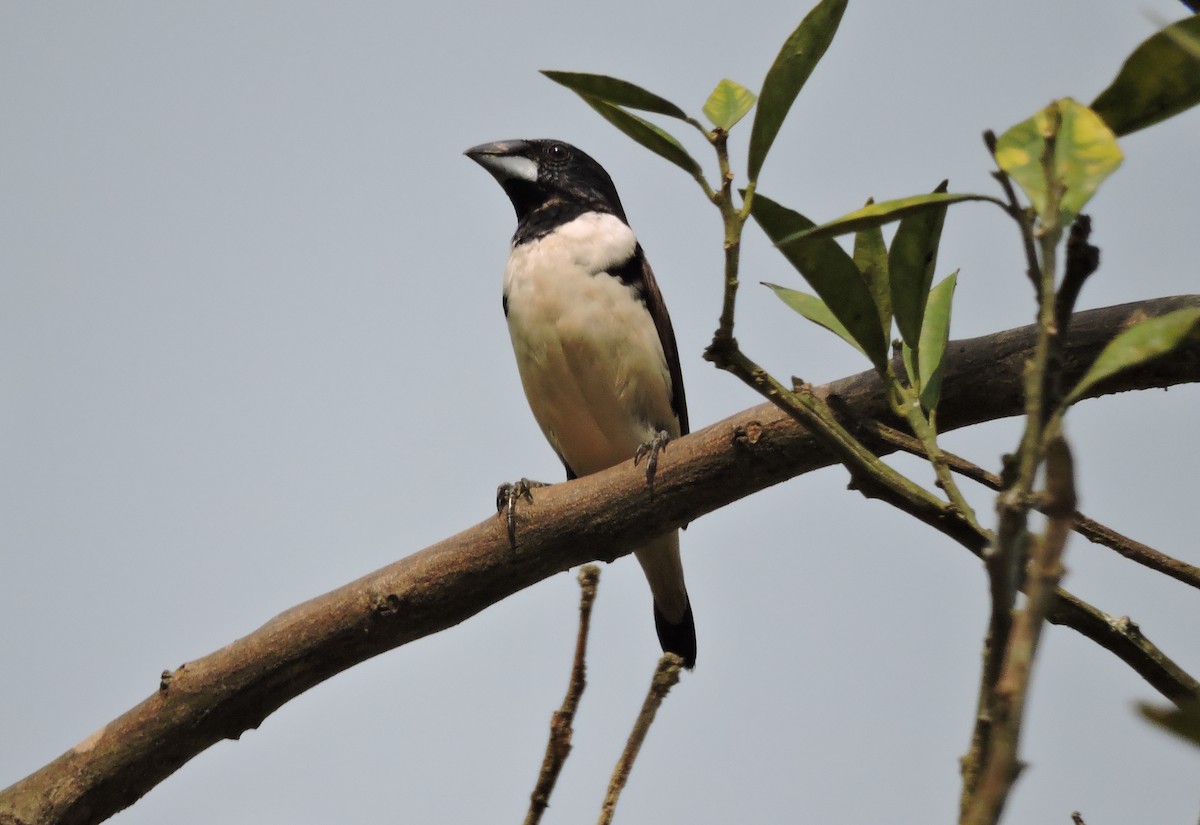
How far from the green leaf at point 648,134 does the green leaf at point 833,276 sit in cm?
11

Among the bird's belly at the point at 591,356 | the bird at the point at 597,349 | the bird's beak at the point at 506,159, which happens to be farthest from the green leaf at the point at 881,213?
the bird's beak at the point at 506,159

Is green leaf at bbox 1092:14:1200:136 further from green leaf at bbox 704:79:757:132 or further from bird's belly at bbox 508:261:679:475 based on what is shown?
bird's belly at bbox 508:261:679:475

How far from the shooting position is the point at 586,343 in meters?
4.98

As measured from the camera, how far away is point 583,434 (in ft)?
17.6

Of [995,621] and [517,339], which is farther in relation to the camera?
[517,339]

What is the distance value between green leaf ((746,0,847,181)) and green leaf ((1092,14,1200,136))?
0.46m

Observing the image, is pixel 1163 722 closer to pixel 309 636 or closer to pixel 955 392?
pixel 955 392

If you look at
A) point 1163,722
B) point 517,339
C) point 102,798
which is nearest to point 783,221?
point 1163,722

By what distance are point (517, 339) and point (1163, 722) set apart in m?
4.47

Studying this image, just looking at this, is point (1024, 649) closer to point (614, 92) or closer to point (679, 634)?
point (614, 92)

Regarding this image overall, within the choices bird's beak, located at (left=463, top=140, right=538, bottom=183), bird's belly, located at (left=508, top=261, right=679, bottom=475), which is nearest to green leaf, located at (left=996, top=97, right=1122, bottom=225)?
Answer: bird's belly, located at (left=508, top=261, right=679, bottom=475)

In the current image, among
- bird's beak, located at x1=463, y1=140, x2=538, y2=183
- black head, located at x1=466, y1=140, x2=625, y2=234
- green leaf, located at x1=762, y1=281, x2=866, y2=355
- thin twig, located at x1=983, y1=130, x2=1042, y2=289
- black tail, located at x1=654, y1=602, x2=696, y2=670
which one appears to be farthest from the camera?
bird's beak, located at x1=463, y1=140, x2=538, y2=183

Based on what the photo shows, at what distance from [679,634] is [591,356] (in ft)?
4.76

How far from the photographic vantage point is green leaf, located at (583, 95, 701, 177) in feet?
5.24
